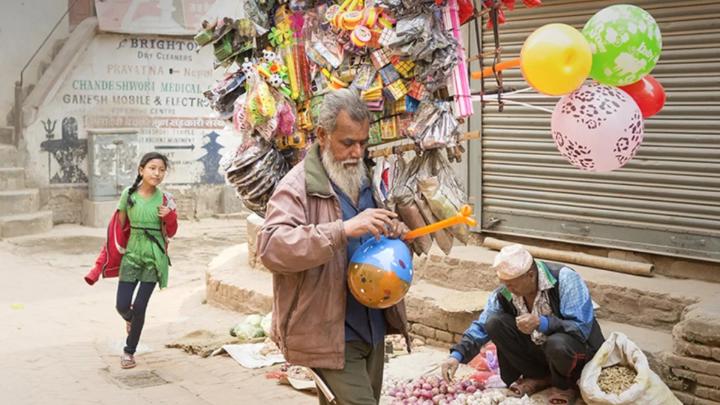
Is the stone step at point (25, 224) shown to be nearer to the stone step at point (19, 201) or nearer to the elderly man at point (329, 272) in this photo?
the stone step at point (19, 201)

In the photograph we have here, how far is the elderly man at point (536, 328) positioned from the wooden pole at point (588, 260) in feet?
4.48

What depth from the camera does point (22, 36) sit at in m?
14.0

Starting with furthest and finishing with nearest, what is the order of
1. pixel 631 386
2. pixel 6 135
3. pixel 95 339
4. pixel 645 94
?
1. pixel 6 135
2. pixel 95 339
3. pixel 631 386
4. pixel 645 94

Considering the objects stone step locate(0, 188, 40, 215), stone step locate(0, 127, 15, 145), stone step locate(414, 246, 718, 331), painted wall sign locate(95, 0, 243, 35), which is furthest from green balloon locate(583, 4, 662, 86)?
stone step locate(0, 127, 15, 145)

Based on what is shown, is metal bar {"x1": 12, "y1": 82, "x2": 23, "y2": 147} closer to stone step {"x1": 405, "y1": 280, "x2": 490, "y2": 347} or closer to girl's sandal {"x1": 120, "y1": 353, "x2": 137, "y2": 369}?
girl's sandal {"x1": 120, "y1": 353, "x2": 137, "y2": 369}

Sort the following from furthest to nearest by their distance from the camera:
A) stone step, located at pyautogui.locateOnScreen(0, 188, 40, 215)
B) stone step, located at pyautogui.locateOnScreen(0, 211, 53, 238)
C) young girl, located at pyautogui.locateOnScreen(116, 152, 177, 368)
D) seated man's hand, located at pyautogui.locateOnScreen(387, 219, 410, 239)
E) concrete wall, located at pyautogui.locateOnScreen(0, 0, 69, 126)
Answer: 1. concrete wall, located at pyautogui.locateOnScreen(0, 0, 69, 126)
2. stone step, located at pyautogui.locateOnScreen(0, 188, 40, 215)
3. stone step, located at pyautogui.locateOnScreen(0, 211, 53, 238)
4. young girl, located at pyautogui.locateOnScreen(116, 152, 177, 368)
5. seated man's hand, located at pyautogui.locateOnScreen(387, 219, 410, 239)

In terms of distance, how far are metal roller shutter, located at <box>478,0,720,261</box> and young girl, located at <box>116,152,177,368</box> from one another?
101 inches

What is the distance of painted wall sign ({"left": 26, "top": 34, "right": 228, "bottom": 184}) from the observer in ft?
46.5

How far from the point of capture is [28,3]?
14023mm

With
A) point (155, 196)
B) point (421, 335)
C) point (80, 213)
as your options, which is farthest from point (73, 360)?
point (80, 213)

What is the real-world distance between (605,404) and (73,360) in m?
4.20

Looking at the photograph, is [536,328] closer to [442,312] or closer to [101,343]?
[442,312]

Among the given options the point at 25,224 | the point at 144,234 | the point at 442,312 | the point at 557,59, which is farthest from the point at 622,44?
the point at 25,224

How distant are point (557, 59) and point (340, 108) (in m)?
0.94
